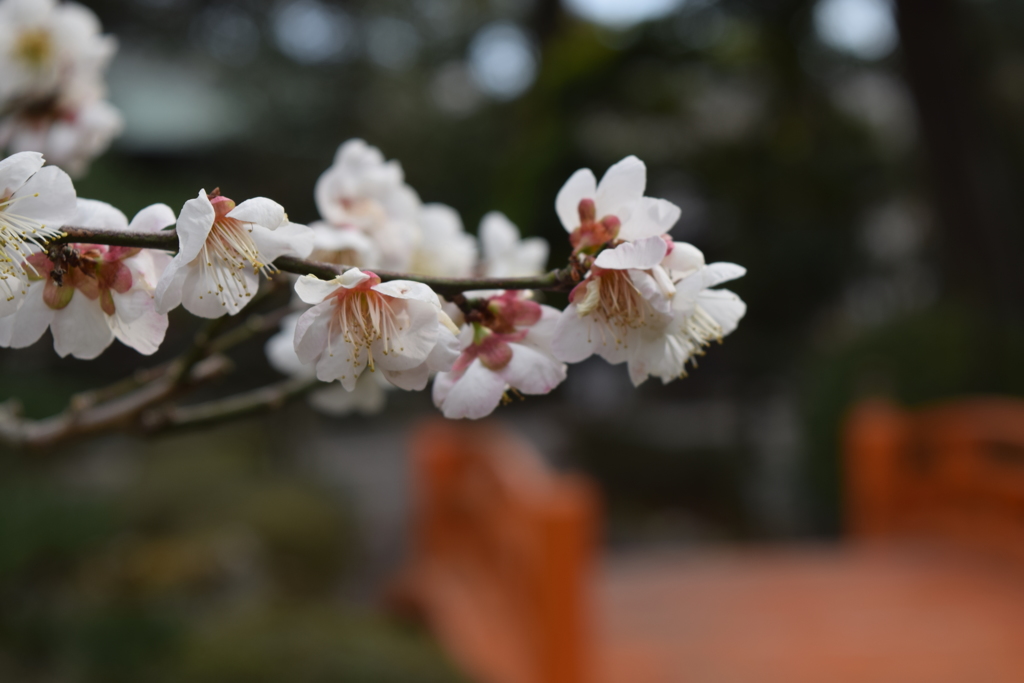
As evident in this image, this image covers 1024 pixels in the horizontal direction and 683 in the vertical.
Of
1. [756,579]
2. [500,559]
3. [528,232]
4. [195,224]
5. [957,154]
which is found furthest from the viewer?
[957,154]

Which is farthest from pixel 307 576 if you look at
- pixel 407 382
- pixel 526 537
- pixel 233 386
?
pixel 407 382

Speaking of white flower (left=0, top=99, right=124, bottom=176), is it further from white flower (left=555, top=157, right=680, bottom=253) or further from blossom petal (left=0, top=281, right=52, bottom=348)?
white flower (left=555, top=157, right=680, bottom=253)

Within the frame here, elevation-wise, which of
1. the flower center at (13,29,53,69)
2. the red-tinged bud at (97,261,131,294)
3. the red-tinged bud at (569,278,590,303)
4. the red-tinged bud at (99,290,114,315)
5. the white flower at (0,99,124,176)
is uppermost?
the flower center at (13,29,53,69)

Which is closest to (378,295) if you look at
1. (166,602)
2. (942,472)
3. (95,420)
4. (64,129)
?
(95,420)

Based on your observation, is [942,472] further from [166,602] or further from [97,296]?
[97,296]

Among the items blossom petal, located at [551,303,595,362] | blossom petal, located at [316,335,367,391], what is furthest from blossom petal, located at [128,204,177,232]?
blossom petal, located at [551,303,595,362]

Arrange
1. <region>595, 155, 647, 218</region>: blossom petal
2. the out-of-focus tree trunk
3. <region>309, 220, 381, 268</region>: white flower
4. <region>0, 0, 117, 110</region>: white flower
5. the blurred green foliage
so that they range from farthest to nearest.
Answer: the out-of-focus tree trunk < the blurred green foliage < <region>0, 0, 117, 110</region>: white flower < <region>309, 220, 381, 268</region>: white flower < <region>595, 155, 647, 218</region>: blossom petal
